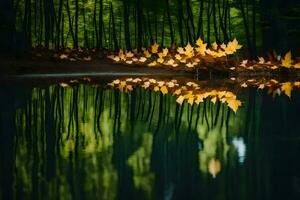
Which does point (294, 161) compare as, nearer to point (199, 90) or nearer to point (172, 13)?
point (199, 90)

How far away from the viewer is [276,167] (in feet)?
A: 21.1

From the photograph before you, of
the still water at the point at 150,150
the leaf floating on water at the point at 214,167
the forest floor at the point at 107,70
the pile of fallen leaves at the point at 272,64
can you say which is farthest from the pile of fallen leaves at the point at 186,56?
the leaf floating on water at the point at 214,167

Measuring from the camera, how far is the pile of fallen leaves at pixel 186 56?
24078 mm

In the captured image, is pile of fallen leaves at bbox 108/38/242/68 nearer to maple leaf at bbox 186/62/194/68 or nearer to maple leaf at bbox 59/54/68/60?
maple leaf at bbox 186/62/194/68

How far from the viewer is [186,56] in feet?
84.0

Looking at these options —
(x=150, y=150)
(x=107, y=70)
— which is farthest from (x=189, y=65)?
(x=150, y=150)

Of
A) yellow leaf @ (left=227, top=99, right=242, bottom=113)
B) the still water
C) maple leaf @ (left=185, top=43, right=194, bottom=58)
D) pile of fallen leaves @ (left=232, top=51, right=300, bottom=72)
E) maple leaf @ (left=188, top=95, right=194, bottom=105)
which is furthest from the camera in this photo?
maple leaf @ (left=185, top=43, right=194, bottom=58)

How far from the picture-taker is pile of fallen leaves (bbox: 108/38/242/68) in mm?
24078

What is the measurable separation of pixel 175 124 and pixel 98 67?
1707cm

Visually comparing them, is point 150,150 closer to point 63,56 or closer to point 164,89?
point 164,89

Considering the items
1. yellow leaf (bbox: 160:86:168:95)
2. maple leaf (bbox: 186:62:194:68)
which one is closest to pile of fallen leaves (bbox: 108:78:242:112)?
yellow leaf (bbox: 160:86:168:95)

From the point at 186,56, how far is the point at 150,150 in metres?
18.3

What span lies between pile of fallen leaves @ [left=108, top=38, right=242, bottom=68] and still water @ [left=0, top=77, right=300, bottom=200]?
34.3 feet

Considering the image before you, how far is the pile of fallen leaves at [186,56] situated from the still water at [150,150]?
1044 centimetres
